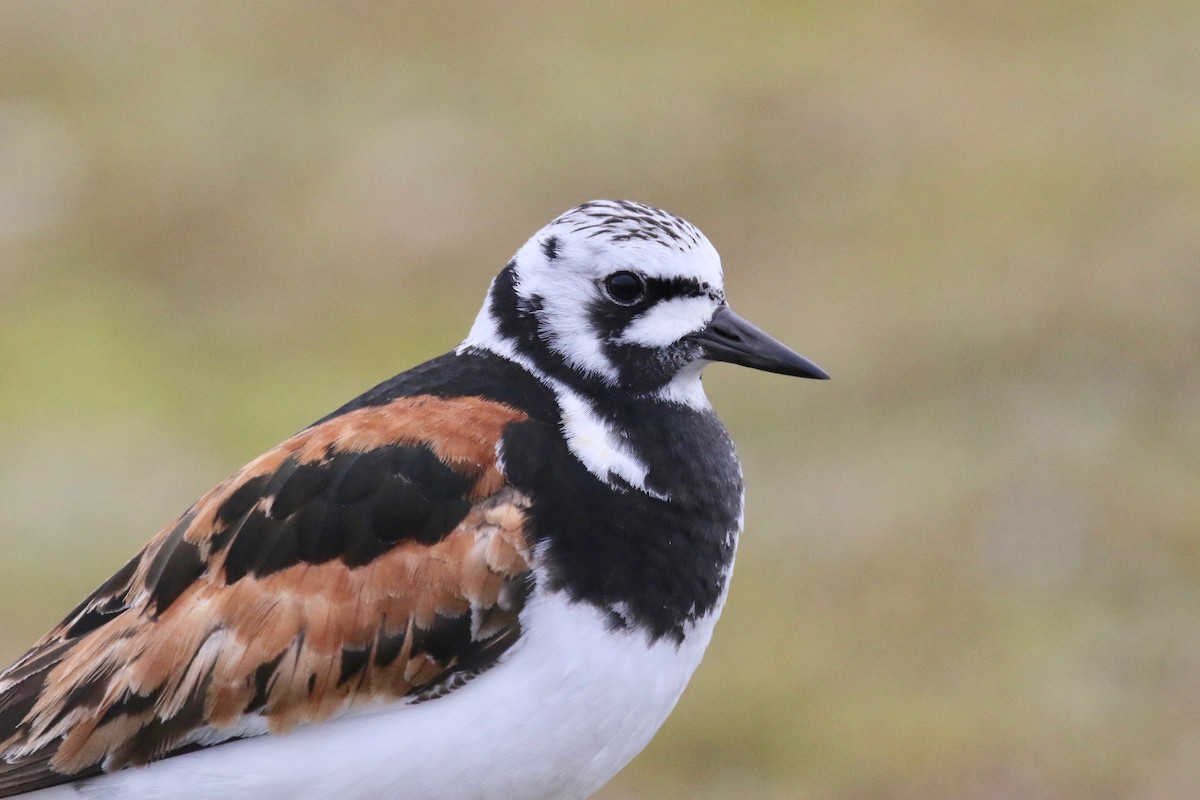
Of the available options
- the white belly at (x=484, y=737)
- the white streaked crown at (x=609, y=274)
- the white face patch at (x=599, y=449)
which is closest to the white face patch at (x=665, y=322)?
the white streaked crown at (x=609, y=274)

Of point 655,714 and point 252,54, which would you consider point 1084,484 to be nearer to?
point 655,714

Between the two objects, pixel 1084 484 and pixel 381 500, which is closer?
pixel 381 500

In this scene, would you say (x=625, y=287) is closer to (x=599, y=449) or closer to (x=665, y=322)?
(x=665, y=322)

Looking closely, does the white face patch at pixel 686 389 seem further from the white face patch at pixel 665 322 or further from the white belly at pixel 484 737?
the white belly at pixel 484 737

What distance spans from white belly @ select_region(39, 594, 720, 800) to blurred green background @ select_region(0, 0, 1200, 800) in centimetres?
331

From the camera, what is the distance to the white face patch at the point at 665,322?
12.4ft

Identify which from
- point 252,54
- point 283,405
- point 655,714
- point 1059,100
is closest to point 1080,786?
point 655,714

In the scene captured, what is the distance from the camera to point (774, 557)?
805 cm

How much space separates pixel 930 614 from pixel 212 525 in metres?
4.64

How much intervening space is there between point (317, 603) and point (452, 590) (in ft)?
1.02

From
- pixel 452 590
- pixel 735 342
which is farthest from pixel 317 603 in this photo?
pixel 735 342

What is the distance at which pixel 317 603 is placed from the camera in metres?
3.57

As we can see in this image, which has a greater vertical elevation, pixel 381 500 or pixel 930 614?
pixel 381 500

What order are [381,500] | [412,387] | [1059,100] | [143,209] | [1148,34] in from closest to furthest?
1. [381,500]
2. [412,387]
3. [143,209]
4. [1059,100]
5. [1148,34]
